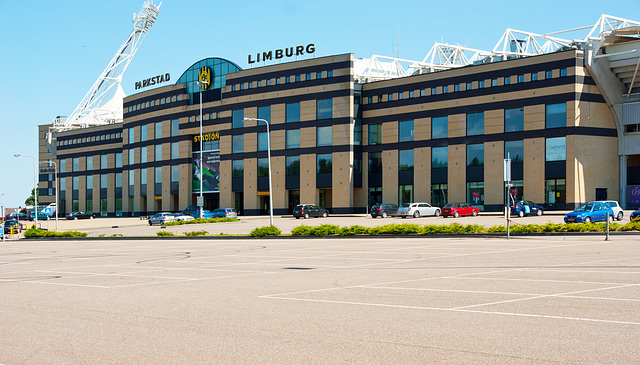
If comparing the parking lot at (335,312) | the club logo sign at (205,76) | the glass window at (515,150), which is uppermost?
the club logo sign at (205,76)

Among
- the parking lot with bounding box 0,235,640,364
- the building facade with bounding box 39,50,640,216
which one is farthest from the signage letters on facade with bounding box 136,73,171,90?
the parking lot with bounding box 0,235,640,364

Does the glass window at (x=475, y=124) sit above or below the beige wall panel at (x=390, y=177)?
above

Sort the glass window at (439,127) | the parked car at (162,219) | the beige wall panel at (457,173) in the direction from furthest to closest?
the glass window at (439,127)
the beige wall panel at (457,173)
the parked car at (162,219)

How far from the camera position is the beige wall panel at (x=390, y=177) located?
7375 centimetres

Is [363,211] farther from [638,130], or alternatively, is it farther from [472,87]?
[638,130]

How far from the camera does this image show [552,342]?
25.7ft

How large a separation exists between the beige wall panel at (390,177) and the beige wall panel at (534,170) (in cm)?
1598

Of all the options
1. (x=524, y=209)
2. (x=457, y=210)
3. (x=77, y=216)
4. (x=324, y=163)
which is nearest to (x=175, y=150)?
(x=77, y=216)

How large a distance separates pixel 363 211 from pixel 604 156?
93.1 ft

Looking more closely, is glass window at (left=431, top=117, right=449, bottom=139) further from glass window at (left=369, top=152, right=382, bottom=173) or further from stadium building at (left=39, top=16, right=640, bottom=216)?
glass window at (left=369, top=152, right=382, bottom=173)

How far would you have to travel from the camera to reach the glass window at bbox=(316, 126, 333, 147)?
76125 millimetres

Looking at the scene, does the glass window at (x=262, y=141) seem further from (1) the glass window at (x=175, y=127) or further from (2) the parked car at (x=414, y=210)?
(2) the parked car at (x=414, y=210)

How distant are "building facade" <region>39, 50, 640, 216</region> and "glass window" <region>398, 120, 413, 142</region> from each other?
30cm

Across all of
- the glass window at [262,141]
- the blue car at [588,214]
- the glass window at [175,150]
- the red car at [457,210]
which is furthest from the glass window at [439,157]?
the glass window at [175,150]
